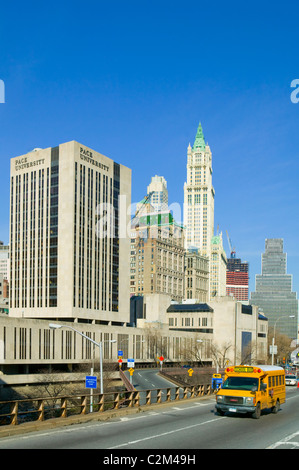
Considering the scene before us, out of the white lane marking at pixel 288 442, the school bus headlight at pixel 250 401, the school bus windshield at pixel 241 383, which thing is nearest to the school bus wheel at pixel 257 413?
the school bus headlight at pixel 250 401

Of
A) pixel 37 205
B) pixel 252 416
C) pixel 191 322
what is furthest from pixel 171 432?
pixel 191 322

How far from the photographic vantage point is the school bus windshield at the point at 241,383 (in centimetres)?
2838

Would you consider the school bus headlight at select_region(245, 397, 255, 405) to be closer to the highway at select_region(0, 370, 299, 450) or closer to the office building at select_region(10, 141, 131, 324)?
the highway at select_region(0, 370, 299, 450)

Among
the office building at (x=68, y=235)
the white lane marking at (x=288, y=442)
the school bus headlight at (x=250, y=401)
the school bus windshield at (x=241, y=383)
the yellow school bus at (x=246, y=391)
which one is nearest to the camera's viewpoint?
the white lane marking at (x=288, y=442)

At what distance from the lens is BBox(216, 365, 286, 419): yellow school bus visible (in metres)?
27.9

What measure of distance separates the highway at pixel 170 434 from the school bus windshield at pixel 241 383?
1.53 m

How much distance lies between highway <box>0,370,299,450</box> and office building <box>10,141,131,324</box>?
322 ft

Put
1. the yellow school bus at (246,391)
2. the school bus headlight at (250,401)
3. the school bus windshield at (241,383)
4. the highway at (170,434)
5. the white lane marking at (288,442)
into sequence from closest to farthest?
the highway at (170,434), the white lane marking at (288,442), the school bus headlight at (250,401), the yellow school bus at (246,391), the school bus windshield at (241,383)

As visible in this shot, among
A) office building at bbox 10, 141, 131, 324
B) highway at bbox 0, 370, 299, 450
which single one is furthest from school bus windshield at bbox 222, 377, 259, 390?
office building at bbox 10, 141, 131, 324

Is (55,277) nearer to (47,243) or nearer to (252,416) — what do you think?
(47,243)

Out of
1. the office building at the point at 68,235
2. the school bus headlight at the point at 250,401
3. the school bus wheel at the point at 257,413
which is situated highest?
the office building at the point at 68,235

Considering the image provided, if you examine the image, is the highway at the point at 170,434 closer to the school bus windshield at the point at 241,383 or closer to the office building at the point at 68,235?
the school bus windshield at the point at 241,383

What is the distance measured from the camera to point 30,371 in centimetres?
10450

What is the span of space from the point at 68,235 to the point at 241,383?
101030 millimetres
